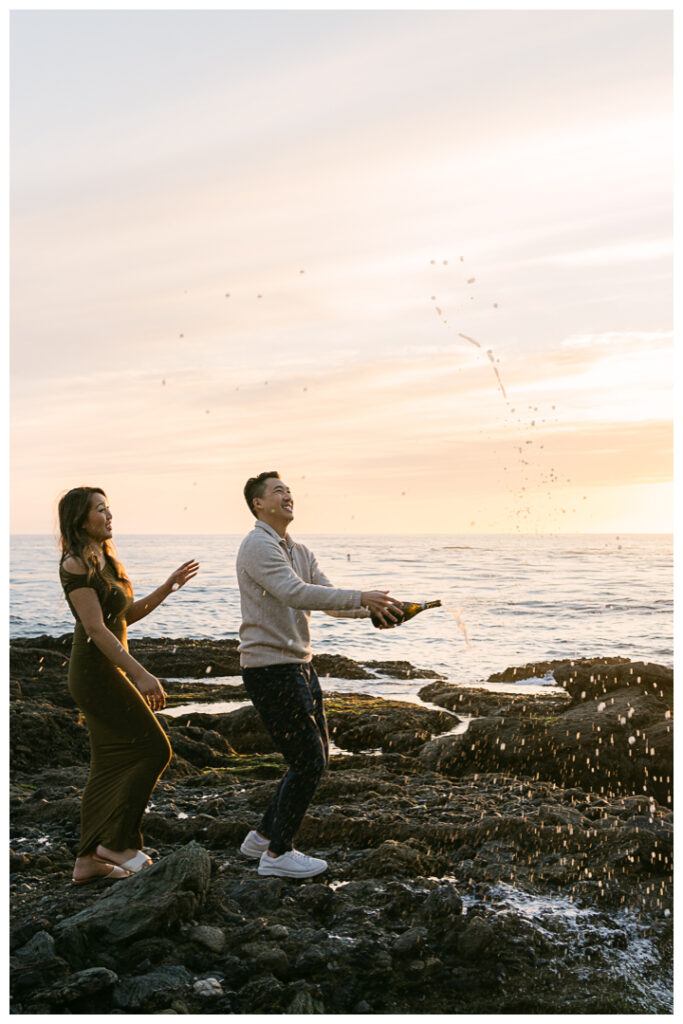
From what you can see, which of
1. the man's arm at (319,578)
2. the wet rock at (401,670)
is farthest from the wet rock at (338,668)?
the man's arm at (319,578)

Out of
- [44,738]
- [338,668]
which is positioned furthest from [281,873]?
[338,668]

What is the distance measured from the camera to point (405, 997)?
4.04 m

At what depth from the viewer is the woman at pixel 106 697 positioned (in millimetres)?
4887

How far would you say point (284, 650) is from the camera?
4.92 meters

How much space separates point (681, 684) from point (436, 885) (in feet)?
6.17

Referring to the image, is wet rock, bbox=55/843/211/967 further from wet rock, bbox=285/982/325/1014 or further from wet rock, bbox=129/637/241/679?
wet rock, bbox=129/637/241/679

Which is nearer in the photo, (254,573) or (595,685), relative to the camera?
(254,573)

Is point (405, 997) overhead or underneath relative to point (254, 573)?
underneath

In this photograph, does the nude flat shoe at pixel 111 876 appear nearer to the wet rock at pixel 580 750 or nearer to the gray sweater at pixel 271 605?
the gray sweater at pixel 271 605

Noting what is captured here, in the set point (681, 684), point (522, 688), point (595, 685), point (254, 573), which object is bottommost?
point (522, 688)

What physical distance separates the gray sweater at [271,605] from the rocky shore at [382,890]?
114 centimetres

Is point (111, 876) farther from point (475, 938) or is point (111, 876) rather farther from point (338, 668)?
point (338, 668)

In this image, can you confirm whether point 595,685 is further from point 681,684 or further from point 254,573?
point 254,573

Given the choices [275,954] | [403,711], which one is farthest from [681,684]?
[403,711]
